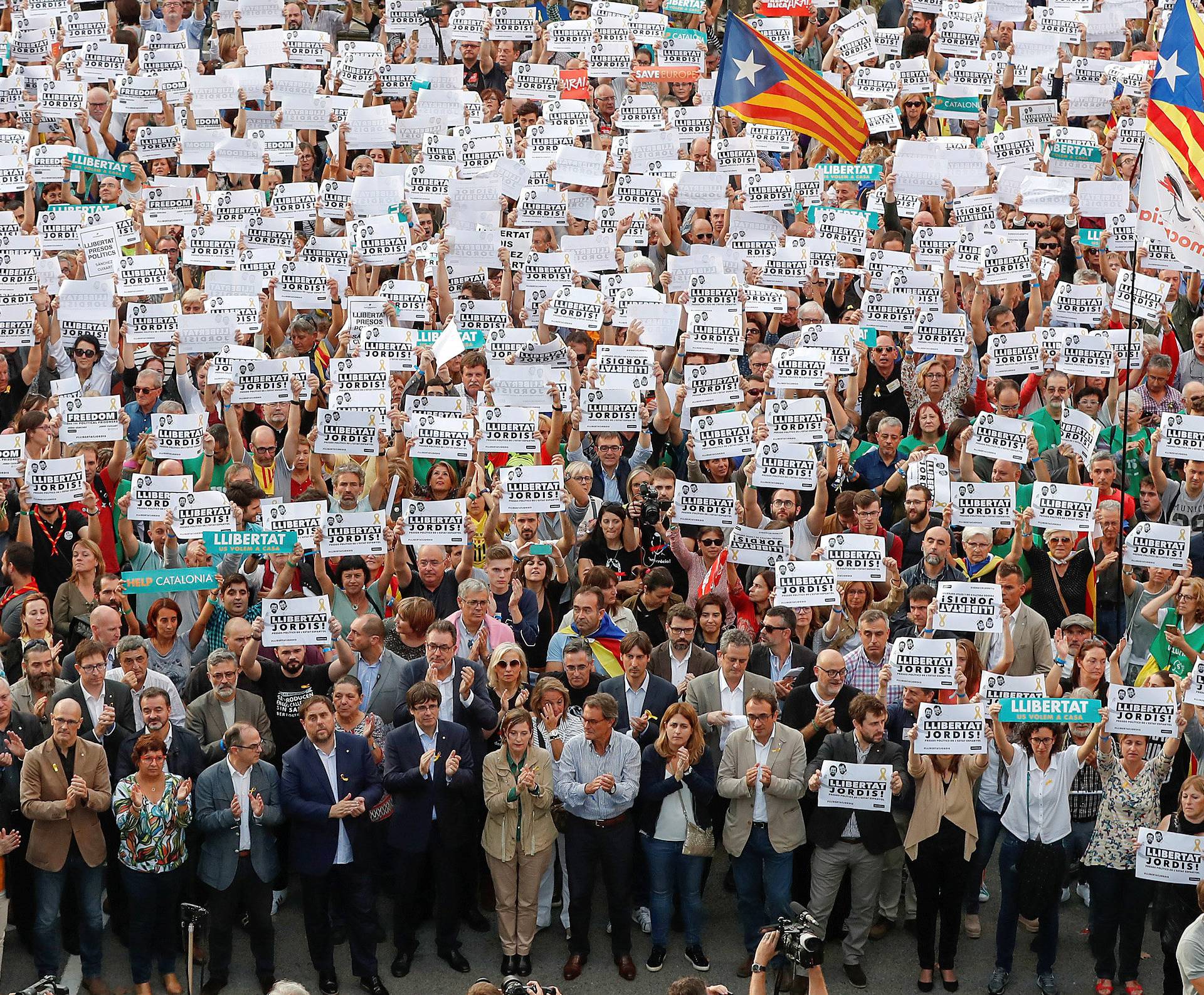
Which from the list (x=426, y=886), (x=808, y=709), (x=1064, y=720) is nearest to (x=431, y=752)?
(x=426, y=886)

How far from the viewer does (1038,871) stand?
1328 cm

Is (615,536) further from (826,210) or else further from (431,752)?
(826,210)

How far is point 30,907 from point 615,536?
15.1 feet

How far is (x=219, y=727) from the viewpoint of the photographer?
13500 millimetres

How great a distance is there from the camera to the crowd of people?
13281 millimetres

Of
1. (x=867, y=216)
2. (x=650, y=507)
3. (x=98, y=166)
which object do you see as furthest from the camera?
(x=98, y=166)

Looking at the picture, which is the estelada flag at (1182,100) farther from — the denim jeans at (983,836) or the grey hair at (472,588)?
the grey hair at (472,588)

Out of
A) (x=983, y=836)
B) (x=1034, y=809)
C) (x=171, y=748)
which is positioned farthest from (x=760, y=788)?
(x=171, y=748)

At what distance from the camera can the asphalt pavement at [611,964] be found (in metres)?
13.5

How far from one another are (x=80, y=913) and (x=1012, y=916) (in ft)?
19.0

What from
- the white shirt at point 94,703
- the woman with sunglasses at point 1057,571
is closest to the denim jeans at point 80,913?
the white shirt at point 94,703

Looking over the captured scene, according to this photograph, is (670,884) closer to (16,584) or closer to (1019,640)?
(1019,640)

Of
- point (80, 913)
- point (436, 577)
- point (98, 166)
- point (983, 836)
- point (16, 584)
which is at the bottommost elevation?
point (80, 913)

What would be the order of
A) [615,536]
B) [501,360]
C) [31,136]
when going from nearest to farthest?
[615,536]
[501,360]
[31,136]
